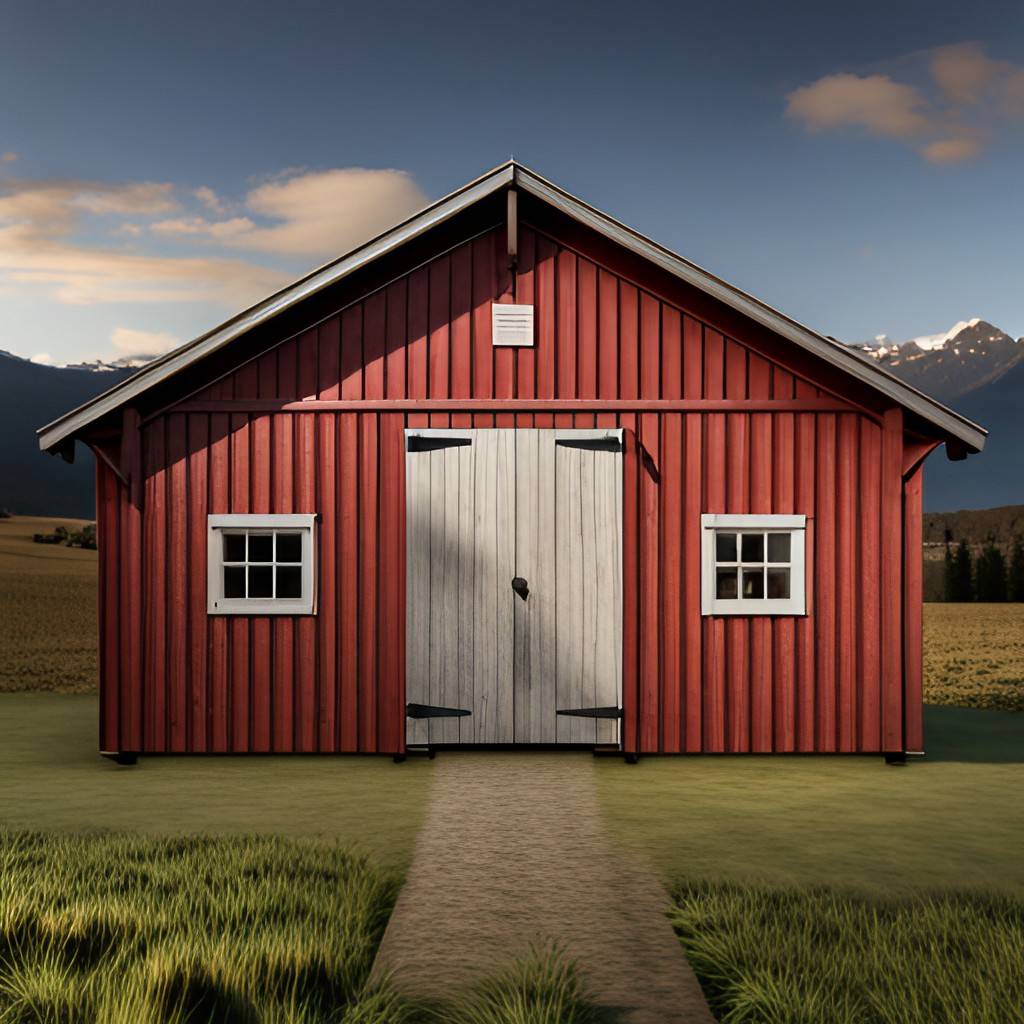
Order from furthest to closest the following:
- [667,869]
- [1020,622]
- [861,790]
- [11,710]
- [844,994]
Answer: [1020,622], [11,710], [861,790], [667,869], [844,994]

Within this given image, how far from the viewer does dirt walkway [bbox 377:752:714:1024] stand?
421 cm

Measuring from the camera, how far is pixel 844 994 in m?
4.02

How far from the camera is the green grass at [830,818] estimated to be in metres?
5.92

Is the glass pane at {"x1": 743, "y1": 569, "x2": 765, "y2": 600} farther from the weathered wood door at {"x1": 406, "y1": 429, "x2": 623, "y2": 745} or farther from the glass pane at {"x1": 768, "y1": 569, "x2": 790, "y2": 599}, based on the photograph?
the weathered wood door at {"x1": 406, "y1": 429, "x2": 623, "y2": 745}

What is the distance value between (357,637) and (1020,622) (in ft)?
74.1

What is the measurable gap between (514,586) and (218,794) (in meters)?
3.02

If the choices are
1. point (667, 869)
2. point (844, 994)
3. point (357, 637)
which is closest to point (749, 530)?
point (357, 637)

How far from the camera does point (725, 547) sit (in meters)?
9.57

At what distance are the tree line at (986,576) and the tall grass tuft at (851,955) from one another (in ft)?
110

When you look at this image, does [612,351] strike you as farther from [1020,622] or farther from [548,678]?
[1020,622]

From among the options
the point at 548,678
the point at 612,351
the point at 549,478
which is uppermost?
the point at 612,351

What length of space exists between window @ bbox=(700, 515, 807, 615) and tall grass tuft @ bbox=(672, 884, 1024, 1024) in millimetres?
4207

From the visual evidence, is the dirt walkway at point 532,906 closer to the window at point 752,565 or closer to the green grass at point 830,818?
the green grass at point 830,818

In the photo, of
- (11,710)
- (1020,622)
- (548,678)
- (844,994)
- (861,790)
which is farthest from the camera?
(1020,622)
